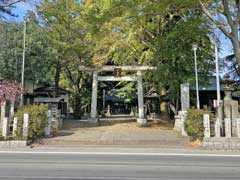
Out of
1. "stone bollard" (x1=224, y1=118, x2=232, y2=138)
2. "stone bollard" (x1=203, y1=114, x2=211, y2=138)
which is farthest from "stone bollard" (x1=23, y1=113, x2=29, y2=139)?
"stone bollard" (x1=224, y1=118, x2=232, y2=138)

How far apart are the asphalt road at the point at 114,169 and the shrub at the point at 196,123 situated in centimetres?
600

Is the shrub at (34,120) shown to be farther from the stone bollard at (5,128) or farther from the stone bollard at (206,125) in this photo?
the stone bollard at (206,125)

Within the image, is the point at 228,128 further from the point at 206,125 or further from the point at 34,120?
the point at 34,120

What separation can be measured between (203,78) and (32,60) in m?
13.8

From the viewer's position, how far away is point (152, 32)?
30.5 meters

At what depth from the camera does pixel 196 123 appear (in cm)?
1894

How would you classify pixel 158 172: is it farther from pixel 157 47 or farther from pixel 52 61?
pixel 52 61

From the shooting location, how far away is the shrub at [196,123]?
61.7 feet

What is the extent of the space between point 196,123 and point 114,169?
369 inches

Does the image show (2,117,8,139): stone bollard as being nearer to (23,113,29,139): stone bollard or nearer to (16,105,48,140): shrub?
(16,105,48,140): shrub

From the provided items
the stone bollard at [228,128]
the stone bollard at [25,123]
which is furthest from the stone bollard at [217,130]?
the stone bollard at [25,123]

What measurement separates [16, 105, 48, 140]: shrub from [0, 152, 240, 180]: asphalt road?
626 centimetres

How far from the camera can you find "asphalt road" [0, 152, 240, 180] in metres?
9.20

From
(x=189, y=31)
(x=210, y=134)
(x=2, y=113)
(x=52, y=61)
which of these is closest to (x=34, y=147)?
(x=2, y=113)
